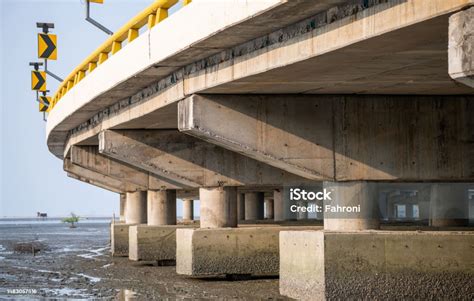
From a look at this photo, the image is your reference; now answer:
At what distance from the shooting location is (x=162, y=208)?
38125mm

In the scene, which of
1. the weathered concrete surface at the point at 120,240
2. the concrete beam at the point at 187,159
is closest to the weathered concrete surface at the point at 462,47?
the concrete beam at the point at 187,159

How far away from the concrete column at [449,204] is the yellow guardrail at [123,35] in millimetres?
7943

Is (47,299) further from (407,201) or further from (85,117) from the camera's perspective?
(407,201)

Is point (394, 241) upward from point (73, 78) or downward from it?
downward

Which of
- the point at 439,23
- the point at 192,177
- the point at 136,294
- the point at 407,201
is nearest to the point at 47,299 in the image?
the point at 136,294

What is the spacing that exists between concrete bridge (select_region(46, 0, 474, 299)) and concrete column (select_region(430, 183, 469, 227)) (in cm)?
3

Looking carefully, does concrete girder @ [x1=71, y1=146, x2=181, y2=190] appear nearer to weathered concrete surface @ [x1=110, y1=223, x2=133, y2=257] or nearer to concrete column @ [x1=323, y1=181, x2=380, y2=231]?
weathered concrete surface @ [x1=110, y1=223, x2=133, y2=257]

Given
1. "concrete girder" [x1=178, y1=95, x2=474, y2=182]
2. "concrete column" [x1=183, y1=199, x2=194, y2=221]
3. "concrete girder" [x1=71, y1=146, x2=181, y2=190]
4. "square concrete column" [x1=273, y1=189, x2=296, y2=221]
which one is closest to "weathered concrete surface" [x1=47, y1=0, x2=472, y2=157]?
"concrete girder" [x1=178, y1=95, x2=474, y2=182]

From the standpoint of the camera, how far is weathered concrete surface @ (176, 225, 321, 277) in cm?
2681

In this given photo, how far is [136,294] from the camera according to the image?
23734mm

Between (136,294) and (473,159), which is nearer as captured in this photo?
(473,159)

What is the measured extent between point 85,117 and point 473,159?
14.8 metres

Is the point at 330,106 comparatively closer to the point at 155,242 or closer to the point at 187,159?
the point at 187,159

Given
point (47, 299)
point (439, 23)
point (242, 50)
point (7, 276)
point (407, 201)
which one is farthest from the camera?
point (407, 201)
